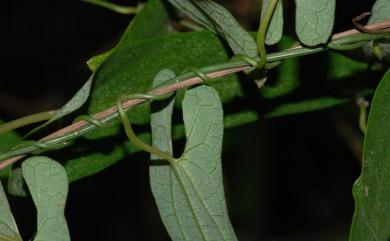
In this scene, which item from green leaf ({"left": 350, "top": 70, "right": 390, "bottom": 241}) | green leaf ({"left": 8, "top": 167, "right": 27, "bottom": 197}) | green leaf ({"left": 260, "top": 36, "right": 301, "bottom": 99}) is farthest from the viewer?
green leaf ({"left": 260, "top": 36, "right": 301, "bottom": 99})

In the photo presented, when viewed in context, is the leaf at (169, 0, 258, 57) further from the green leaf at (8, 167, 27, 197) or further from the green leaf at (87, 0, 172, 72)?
the green leaf at (8, 167, 27, 197)

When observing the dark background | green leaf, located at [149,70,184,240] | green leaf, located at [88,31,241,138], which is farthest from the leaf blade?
the dark background

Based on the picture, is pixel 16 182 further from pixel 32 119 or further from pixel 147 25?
pixel 147 25

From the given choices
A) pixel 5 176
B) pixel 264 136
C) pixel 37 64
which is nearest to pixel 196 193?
pixel 5 176

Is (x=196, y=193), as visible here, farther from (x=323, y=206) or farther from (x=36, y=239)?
(x=323, y=206)

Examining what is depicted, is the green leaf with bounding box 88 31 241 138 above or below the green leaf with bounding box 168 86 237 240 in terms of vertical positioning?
above

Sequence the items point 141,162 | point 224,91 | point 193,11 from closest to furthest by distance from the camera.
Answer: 1. point 193,11
2. point 224,91
3. point 141,162

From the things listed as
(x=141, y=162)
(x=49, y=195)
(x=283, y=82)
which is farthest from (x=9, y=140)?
(x=141, y=162)
